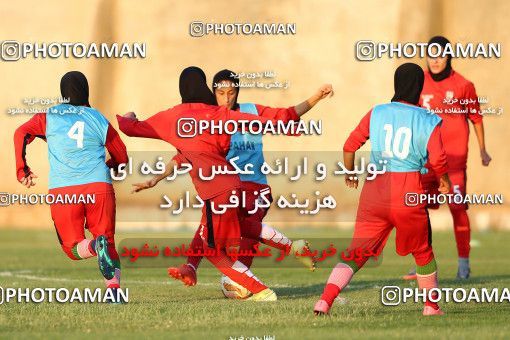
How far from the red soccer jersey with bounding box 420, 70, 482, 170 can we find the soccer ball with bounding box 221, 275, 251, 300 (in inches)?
173

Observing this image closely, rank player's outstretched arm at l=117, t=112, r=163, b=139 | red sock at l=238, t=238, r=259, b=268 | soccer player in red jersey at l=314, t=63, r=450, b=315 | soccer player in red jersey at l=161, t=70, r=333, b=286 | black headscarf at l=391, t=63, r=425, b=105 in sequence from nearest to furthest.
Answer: soccer player in red jersey at l=314, t=63, r=450, b=315 → black headscarf at l=391, t=63, r=425, b=105 → player's outstretched arm at l=117, t=112, r=163, b=139 → soccer player in red jersey at l=161, t=70, r=333, b=286 → red sock at l=238, t=238, r=259, b=268

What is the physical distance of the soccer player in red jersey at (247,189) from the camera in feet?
41.6

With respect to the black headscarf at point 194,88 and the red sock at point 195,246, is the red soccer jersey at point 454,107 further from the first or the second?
the black headscarf at point 194,88

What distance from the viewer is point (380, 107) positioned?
35.0ft

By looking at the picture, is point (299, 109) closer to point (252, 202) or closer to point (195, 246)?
point (195, 246)

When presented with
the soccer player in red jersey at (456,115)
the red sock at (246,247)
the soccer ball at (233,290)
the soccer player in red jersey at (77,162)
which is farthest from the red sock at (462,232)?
the soccer player in red jersey at (77,162)

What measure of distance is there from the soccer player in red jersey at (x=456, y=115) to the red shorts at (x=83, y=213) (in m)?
5.25

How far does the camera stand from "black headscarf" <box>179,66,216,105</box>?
11.7m

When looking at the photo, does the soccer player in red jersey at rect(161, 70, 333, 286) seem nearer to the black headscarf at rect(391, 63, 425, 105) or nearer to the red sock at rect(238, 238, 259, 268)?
the red sock at rect(238, 238, 259, 268)

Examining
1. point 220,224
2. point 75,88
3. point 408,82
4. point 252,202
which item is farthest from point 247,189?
point 408,82

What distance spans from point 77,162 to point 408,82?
129 inches

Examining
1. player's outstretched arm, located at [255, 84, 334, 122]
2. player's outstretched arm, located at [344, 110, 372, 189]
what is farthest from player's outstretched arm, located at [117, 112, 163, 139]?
player's outstretched arm, located at [344, 110, 372, 189]

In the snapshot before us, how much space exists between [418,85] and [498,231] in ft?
67.4

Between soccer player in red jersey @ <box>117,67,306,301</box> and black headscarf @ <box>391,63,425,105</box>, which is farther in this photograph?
soccer player in red jersey @ <box>117,67,306,301</box>
